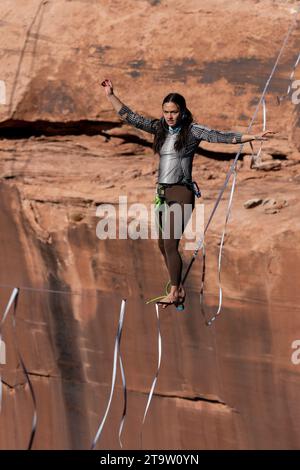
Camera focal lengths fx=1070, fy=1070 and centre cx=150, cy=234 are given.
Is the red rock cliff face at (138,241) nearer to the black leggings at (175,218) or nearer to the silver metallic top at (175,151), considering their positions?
the black leggings at (175,218)

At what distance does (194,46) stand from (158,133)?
10.9 feet

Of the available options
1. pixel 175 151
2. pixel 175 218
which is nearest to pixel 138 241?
pixel 175 218

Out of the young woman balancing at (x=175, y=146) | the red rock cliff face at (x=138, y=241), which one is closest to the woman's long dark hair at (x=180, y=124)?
the young woman balancing at (x=175, y=146)

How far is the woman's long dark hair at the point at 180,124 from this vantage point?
7.21 m

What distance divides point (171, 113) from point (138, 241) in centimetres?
267

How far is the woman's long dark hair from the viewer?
7215 millimetres

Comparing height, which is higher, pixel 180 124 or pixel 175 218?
pixel 180 124

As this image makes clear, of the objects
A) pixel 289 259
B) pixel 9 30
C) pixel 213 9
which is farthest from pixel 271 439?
pixel 9 30

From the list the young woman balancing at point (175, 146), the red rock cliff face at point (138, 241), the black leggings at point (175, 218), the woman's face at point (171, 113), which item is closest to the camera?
the woman's face at point (171, 113)

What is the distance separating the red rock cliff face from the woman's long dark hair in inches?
72.3

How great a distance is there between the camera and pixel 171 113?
725 cm

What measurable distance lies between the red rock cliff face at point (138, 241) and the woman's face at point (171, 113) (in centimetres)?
199

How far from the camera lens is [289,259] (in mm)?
8867

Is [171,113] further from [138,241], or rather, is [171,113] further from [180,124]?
[138,241]
